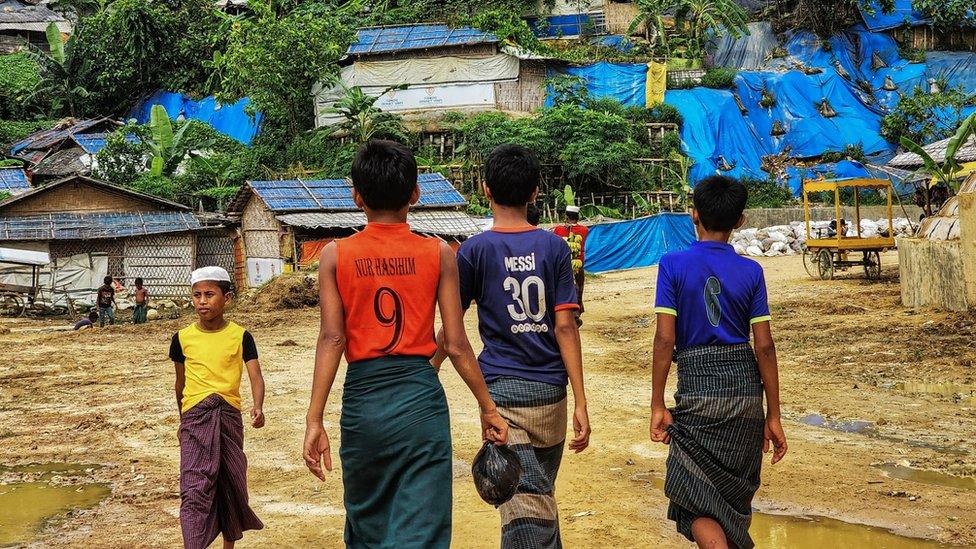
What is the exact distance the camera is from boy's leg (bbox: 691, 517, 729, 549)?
3.98 meters

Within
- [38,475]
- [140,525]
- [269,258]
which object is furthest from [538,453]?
[269,258]

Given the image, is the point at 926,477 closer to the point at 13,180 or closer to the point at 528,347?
the point at 528,347

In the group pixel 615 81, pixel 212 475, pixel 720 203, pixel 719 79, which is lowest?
pixel 212 475

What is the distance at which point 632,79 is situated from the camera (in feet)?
120

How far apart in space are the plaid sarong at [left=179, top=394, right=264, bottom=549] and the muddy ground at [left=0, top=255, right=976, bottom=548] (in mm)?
642

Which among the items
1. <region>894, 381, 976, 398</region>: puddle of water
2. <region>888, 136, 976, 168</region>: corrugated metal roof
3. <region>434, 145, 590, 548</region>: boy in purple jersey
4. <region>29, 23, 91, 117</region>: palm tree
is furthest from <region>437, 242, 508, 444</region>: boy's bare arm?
<region>29, 23, 91, 117</region>: palm tree

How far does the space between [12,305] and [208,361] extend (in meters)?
22.5

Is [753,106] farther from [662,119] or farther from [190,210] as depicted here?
[190,210]

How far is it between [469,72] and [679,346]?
33781 millimetres

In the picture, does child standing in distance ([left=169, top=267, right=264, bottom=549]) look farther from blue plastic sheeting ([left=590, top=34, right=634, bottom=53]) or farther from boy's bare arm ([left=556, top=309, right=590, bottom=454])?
blue plastic sheeting ([left=590, top=34, right=634, bottom=53])

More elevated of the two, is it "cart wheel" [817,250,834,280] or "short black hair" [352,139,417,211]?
"short black hair" [352,139,417,211]

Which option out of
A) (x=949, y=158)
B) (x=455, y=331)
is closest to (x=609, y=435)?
(x=455, y=331)

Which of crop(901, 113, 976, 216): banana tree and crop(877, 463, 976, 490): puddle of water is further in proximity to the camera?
crop(901, 113, 976, 216): banana tree

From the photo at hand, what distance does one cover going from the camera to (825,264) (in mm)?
20203
